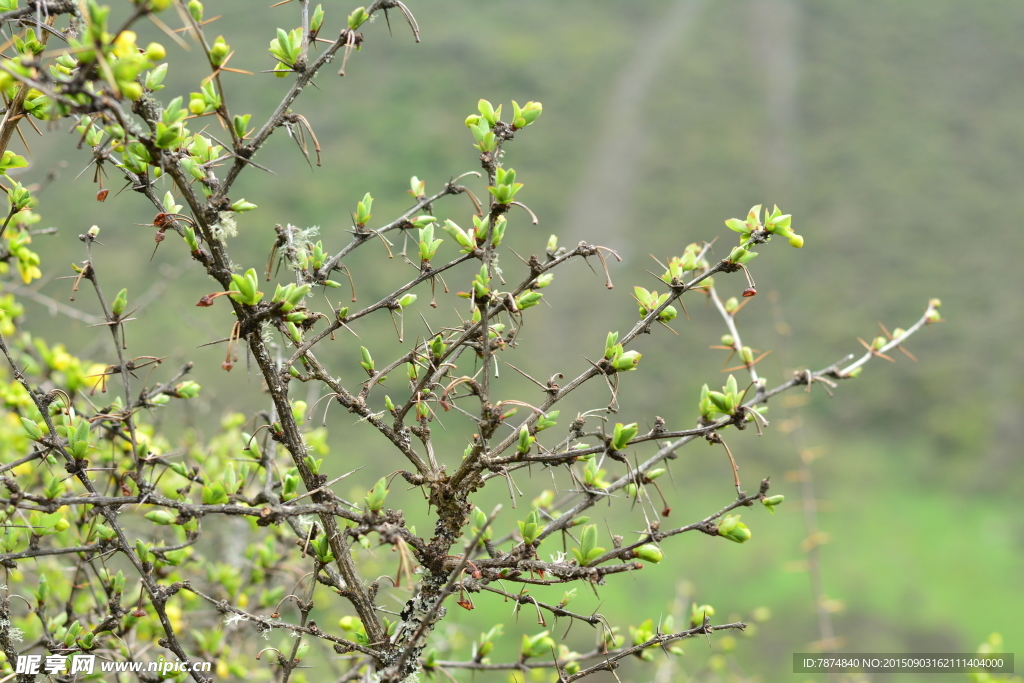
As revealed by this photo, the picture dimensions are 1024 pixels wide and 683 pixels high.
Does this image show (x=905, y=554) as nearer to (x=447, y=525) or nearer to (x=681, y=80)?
(x=447, y=525)

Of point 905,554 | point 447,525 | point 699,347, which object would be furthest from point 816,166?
point 447,525

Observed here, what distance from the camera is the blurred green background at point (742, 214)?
1395 cm

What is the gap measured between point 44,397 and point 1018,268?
931 inches

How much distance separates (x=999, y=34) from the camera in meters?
24.7

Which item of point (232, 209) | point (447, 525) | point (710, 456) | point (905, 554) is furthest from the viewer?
point (710, 456)

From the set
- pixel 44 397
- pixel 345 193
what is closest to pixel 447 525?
pixel 44 397

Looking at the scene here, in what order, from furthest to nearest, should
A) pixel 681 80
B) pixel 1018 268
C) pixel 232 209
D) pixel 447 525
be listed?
pixel 681 80, pixel 1018 268, pixel 447 525, pixel 232 209

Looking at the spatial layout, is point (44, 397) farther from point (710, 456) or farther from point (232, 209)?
point (710, 456)

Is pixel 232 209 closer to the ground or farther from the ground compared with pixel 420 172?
closer to the ground

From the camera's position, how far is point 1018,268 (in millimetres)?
19234

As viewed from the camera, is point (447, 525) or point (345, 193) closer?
point (447, 525)

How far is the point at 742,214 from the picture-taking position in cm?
2147

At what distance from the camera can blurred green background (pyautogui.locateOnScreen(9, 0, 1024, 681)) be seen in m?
13.9

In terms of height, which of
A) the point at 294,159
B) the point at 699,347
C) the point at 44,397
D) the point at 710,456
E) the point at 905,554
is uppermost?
the point at 294,159
